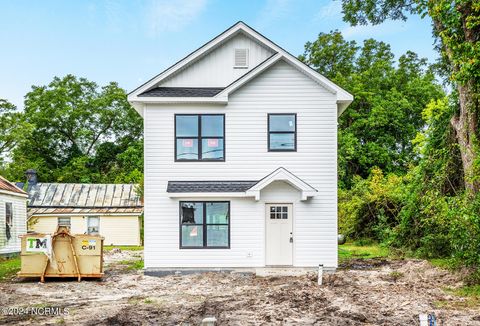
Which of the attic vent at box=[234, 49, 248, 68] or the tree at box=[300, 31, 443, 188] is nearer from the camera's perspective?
the attic vent at box=[234, 49, 248, 68]

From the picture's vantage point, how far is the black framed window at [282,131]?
15.5 meters

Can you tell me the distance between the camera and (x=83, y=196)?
103 ft

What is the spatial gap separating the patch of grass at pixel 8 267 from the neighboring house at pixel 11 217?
546 millimetres

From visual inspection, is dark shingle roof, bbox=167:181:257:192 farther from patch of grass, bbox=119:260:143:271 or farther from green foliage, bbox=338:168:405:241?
green foliage, bbox=338:168:405:241

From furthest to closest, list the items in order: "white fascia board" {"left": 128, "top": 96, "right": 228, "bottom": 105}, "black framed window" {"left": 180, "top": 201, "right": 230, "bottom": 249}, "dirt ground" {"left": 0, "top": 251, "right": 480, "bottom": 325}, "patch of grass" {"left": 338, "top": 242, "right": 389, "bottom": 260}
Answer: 1. "patch of grass" {"left": 338, "top": 242, "right": 389, "bottom": 260}
2. "black framed window" {"left": 180, "top": 201, "right": 230, "bottom": 249}
3. "white fascia board" {"left": 128, "top": 96, "right": 228, "bottom": 105}
4. "dirt ground" {"left": 0, "top": 251, "right": 480, "bottom": 325}

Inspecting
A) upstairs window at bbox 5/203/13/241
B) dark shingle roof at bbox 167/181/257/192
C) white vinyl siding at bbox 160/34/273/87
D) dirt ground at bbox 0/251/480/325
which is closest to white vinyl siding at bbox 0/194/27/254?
upstairs window at bbox 5/203/13/241

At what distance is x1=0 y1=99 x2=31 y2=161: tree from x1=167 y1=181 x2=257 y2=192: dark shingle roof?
58.6ft

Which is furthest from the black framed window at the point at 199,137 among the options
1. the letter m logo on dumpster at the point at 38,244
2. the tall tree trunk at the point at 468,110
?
the tall tree trunk at the point at 468,110

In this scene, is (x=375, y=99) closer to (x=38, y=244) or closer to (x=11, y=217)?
(x=11, y=217)

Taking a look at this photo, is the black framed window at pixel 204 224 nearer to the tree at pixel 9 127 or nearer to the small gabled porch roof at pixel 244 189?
the small gabled porch roof at pixel 244 189

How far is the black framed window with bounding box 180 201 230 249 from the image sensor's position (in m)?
15.2

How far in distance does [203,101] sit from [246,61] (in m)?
2.52

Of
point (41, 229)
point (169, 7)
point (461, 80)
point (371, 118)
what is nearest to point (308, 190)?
point (461, 80)

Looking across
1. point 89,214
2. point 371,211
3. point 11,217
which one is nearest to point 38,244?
point 11,217
